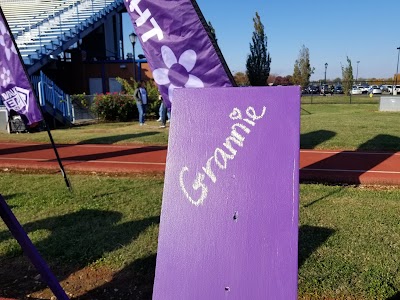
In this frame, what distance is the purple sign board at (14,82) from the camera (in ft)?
17.2

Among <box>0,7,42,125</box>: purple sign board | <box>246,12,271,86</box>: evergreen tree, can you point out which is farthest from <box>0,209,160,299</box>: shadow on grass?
<box>246,12,271,86</box>: evergreen tree

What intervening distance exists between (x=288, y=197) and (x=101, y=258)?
253 centimetres

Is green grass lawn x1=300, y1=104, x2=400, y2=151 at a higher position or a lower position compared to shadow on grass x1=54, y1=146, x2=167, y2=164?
higher

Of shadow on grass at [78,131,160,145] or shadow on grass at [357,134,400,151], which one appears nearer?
shadow on grass at [357,134,400,151]

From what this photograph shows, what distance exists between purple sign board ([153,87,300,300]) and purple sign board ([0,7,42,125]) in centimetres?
385

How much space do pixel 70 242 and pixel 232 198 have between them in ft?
9.07

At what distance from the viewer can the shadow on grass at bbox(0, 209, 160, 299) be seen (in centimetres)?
363

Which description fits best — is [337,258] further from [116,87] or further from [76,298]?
[116,87]

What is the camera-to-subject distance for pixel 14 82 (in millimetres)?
5484

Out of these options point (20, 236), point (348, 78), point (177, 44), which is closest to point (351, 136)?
point (177, 44)

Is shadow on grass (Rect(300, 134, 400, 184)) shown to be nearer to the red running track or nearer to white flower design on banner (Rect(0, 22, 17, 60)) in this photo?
the red running track

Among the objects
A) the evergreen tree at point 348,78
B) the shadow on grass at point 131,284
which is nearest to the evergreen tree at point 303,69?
the evergreen tree at point 348,78

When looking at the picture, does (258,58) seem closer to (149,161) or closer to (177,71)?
(149,161)

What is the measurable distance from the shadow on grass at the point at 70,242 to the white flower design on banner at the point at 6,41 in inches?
92.9
